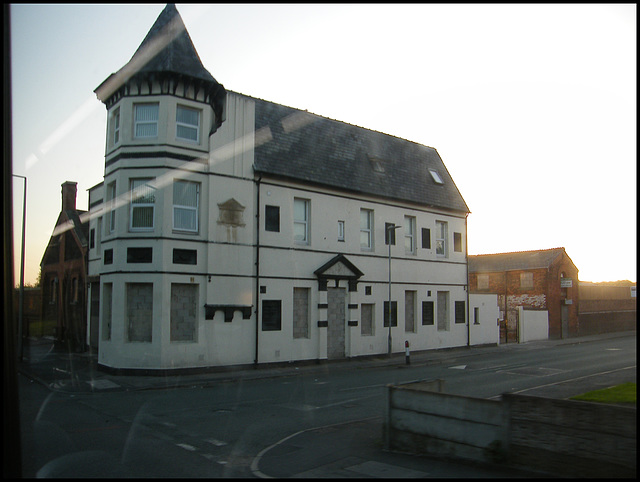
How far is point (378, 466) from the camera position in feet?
27.7

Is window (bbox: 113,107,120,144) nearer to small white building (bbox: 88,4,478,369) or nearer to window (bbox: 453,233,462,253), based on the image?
small white building (bbox: 88,4,478,369)

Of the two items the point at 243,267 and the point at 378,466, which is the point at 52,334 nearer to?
the point at 243,267

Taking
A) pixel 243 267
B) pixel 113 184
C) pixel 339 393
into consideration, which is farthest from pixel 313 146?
pixel 339 393

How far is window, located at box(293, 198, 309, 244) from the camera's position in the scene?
24.9 m

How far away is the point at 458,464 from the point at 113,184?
18.3 m

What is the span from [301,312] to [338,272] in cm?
257

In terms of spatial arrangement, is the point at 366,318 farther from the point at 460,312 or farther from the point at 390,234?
the point at 460,312

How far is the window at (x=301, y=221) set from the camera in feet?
81.7

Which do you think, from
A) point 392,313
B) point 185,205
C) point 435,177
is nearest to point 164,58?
point 185,205

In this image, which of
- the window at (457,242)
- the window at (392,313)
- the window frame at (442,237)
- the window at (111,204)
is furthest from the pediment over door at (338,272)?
the window at (457,242)

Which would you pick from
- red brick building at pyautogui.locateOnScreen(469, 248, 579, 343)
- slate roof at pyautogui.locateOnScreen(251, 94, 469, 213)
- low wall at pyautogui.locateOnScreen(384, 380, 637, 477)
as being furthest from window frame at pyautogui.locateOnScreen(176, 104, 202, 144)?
red brick building at pyautogui.locateOnScreen(469, 248, 579, 343)

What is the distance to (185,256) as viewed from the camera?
21078 mm

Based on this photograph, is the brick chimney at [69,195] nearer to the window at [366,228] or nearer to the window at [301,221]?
the window at [301,221]

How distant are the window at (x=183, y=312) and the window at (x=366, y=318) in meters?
8.90
